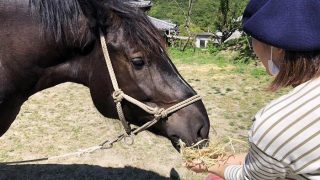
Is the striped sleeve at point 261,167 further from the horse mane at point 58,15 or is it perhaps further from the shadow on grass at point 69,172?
the shadow on grass at point 69,172

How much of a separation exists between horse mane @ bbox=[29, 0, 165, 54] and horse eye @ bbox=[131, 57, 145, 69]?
7 cm

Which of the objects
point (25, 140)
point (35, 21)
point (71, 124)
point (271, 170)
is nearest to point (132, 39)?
point (35, 21)

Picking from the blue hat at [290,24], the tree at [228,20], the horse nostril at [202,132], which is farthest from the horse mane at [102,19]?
the tree at [228,20]

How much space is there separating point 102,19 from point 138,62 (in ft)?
1.10

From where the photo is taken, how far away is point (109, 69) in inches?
89.9

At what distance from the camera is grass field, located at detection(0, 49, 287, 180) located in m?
4.12

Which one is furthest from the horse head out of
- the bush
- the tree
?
the tree

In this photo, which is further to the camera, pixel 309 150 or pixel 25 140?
pixel 25 140

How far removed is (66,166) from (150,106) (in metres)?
2.21

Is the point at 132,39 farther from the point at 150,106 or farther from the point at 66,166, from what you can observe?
the point at 66,166

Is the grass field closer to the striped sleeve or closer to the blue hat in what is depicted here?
the striped sleeve

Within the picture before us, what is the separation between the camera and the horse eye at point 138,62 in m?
2.27

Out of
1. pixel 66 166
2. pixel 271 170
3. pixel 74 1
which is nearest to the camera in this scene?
pixel 271 170

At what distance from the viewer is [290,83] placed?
102cm
